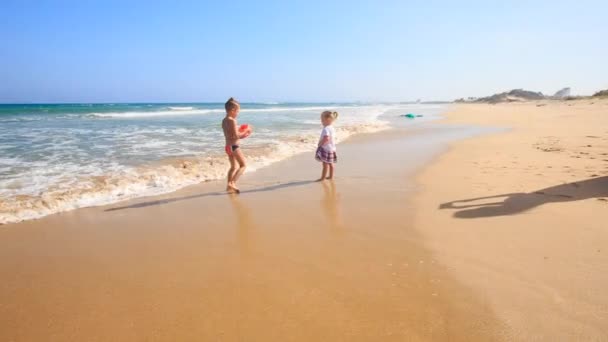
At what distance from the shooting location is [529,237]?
10.8ft

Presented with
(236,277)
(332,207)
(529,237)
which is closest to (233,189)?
(332,207)

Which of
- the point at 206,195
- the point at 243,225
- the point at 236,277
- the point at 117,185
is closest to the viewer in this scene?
the point at 236,277

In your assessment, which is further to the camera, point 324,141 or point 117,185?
point 324,141

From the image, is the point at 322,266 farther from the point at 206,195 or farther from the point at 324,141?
the point at 324,141

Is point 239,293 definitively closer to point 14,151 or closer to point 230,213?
point 230,213

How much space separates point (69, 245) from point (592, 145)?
36.3 feet

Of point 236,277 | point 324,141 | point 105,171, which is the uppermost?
point 324,141

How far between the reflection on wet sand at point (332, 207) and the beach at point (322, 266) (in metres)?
0.03

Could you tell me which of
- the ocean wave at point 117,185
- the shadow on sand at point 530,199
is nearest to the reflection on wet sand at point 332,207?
the shadow on sand at point 530,199

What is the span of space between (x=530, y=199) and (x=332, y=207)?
2612mm

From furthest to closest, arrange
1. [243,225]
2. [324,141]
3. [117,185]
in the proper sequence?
[324,141] → [117,185] → [243,225]

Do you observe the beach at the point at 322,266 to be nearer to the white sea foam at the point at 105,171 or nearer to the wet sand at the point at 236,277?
the wet sand at the point at 236,277

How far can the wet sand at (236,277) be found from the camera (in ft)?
6.88

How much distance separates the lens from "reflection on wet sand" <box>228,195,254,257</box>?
328 centimetres
